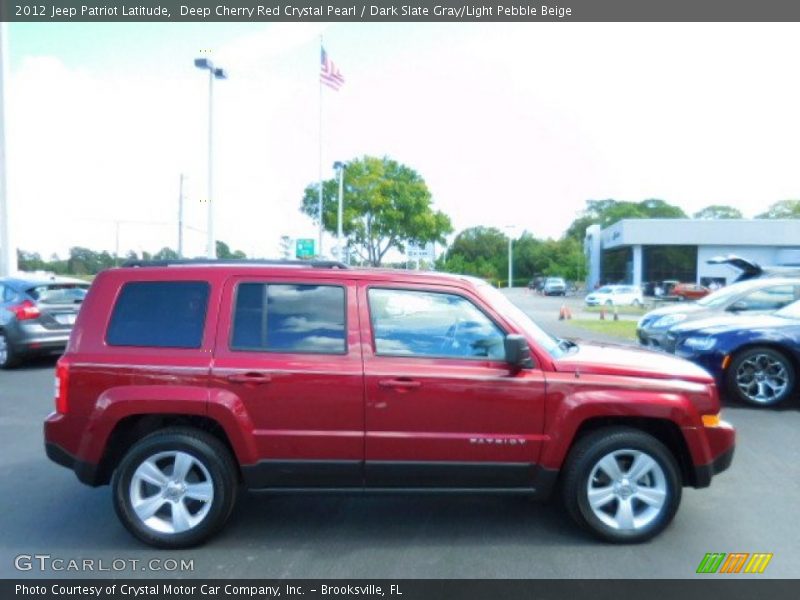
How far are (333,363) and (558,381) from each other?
55.5 inches

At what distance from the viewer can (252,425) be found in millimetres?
4074

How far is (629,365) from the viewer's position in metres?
4.27

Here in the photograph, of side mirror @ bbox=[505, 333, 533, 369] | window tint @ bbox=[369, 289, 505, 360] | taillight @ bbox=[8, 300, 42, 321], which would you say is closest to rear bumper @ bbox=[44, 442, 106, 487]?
window tint @ bbox=[369, 289, 505, 360]

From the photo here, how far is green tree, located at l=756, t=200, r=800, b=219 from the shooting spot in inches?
3479

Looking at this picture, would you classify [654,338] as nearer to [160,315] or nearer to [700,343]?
[700,343]

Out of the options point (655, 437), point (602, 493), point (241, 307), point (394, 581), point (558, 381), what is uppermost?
point (241, 307)

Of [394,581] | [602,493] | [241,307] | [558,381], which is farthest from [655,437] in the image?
[241,307]

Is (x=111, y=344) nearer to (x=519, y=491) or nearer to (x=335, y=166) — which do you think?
(x=519, y=491)

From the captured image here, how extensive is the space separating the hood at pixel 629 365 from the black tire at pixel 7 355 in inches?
382

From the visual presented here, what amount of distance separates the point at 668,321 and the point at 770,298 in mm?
1570

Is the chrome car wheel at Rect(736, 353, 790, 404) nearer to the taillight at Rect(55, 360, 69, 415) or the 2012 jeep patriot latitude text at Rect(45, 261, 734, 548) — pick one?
the 2012 jeep patriot latitude text at Rect(45, 261, 734, 548)

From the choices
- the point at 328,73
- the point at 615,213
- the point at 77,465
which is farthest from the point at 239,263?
the point at 615,213

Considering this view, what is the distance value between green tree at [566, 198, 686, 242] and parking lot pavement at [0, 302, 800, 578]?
95087 millimetres

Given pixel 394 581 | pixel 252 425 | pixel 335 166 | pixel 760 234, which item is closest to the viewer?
pixel 394 581
